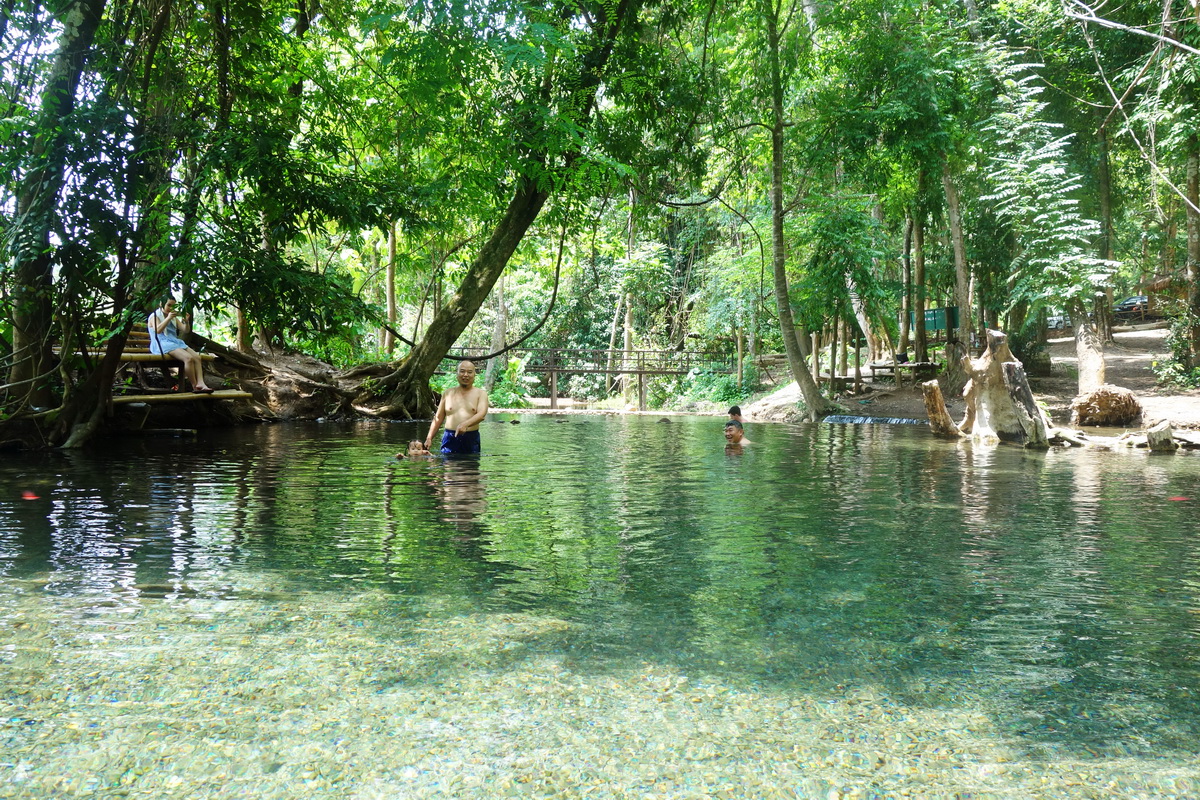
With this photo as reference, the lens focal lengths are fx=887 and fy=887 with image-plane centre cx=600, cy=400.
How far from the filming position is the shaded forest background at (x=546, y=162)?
1022cm

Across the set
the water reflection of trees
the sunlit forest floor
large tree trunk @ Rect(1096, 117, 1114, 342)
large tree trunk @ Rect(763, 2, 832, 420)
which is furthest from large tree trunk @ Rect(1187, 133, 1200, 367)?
the water reflection of trees

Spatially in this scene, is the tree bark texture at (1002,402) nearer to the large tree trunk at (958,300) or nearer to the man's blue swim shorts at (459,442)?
the large tree trunk at (958,300)

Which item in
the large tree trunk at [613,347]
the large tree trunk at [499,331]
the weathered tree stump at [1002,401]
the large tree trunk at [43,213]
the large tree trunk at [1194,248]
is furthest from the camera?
the large tree trunk at [613,347]

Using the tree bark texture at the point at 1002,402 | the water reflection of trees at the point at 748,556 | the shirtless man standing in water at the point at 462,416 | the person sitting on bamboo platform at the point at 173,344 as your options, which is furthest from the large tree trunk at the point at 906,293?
the person sitting on bamboo platform at the point at 173,344

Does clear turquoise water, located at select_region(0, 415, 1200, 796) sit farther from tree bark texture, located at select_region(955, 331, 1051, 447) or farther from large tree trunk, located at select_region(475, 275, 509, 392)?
large tree trunk, located at select_region(475, 275, 509, 392)

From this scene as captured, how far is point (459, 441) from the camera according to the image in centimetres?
1193

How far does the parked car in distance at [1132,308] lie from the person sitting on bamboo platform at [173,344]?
149ft

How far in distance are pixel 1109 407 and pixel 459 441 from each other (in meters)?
13.5

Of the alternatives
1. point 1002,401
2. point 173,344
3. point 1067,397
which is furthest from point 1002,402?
point 173,344

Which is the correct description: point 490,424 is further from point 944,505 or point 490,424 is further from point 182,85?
point 944,505

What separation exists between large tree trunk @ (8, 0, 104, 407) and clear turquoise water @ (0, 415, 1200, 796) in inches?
133

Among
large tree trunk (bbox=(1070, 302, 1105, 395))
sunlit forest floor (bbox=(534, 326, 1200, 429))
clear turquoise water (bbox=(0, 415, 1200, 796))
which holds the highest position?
large tree trunk (bbox=(1070, 302, 1105, 395))

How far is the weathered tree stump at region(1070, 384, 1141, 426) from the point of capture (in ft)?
58.3

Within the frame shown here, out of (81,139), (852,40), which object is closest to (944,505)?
(81,139)
